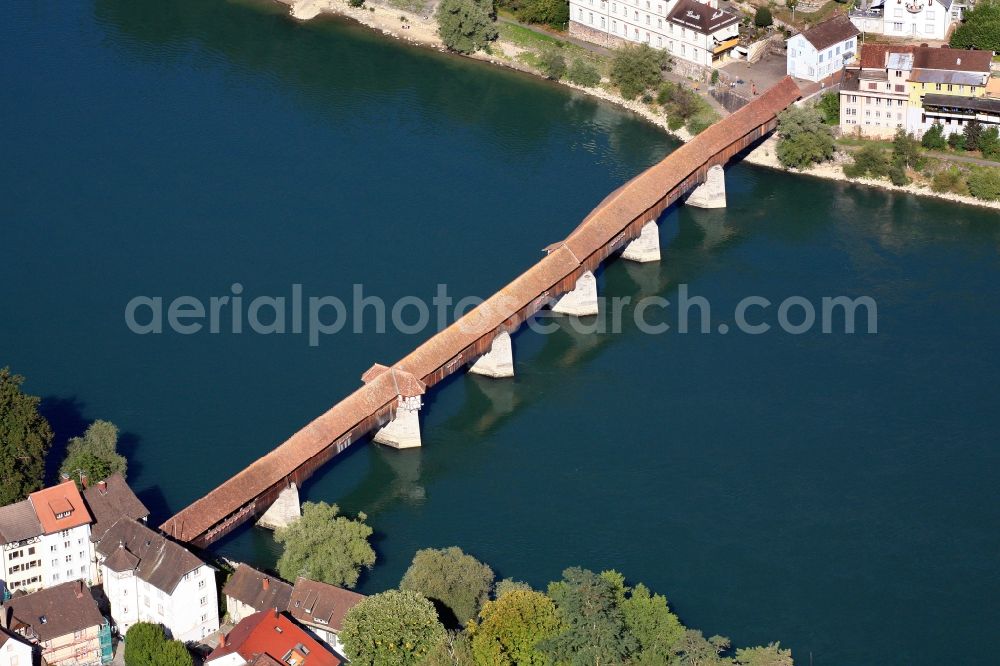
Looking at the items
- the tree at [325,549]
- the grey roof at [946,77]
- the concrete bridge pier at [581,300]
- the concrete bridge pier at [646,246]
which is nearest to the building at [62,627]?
the tree at [325,549]

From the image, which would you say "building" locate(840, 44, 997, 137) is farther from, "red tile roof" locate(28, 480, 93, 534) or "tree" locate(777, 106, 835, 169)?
"red tile roof" locate(28, 480, 93, 534)

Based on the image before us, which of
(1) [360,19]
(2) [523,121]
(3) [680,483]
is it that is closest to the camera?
(3) [680,483]

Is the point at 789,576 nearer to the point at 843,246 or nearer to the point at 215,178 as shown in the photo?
the point at 843,246

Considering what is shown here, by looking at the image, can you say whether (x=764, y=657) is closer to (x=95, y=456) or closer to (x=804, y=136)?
(x=95, y=456)

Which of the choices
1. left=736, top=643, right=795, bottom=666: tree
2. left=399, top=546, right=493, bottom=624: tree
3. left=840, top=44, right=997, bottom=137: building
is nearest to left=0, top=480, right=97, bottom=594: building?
left=399, top=546, right=493, bottom=624: tree

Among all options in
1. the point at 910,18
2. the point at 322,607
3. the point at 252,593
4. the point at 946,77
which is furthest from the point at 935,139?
the point at 252,593

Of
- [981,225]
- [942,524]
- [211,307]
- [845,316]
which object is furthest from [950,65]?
[211,307]
